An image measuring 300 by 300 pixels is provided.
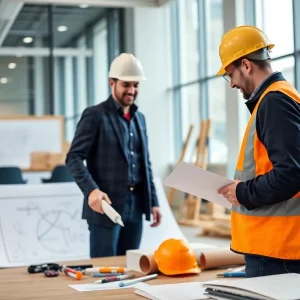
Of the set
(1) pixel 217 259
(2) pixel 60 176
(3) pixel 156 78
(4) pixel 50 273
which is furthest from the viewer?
(3) pixel 156 78

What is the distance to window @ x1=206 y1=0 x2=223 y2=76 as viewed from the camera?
11.4 m

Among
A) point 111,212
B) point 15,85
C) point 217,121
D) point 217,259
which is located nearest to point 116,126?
point 111,212

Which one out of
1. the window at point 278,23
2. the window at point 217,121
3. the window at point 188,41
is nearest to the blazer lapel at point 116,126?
the window at point 278,23

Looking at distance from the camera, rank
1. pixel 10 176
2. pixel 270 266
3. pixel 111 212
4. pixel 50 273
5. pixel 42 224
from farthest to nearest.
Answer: pixel 10 176 → pixel 42 224 → pixel 111 212 → pixel 50 273 → pixel 270 266

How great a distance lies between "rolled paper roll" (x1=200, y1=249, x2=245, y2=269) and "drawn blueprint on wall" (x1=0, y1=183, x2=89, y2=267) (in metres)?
1.71

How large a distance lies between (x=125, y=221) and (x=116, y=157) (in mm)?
327

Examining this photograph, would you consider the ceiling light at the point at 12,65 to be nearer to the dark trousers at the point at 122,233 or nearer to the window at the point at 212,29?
the window at the point at 212,29

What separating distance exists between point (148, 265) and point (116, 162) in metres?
1.25

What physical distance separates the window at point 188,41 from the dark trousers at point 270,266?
403 inches

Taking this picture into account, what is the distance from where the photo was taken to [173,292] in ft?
5.58

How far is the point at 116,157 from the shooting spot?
3391mm

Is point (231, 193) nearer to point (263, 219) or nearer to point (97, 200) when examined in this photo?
point (263, 219)

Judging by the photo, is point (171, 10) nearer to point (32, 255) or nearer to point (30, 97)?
point (30, 97)

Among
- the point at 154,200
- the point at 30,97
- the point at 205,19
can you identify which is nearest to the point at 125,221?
the point at 154,200
